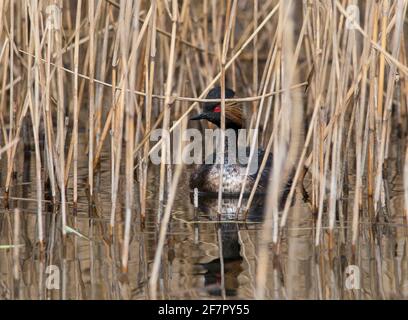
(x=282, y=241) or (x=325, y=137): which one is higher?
(x=325, y=137)

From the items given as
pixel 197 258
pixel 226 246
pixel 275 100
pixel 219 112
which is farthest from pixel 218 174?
pixel 197 258

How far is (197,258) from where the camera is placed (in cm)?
535

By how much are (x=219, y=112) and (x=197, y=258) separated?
8.59ft

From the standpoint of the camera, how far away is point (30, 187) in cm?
716

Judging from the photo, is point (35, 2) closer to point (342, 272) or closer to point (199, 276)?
point (199, 276)

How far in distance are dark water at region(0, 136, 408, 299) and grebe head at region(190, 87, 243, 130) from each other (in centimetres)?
116

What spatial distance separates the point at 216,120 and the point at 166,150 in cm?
210

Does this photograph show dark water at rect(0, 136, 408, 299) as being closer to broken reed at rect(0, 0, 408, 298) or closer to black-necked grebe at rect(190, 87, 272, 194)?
broken reed at rect(0, 0, 408, 298)

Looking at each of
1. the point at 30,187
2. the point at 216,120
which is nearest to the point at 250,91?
the point at 216,120

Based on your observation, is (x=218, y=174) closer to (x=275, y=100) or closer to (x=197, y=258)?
(x=275, y=100)

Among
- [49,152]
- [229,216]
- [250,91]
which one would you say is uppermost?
[250,91]

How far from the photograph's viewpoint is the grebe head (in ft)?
24.5

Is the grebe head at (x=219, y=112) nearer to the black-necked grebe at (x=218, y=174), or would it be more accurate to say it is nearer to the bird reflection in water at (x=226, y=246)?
the black-necked grebe at (x=218, y=174)
